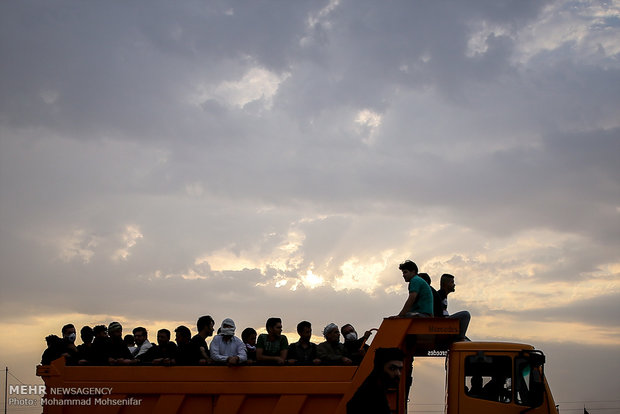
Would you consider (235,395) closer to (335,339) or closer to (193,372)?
(193,372)

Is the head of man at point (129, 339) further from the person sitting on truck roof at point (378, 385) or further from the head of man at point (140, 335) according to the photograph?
the person sitting on truck roof at point (378, 385)

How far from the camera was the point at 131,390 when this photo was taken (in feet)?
36.5

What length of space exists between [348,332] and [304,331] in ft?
3.21

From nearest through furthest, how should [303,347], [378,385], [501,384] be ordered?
[378,385], [501,384], [303,347]

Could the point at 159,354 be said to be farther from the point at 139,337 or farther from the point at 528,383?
the point at 528,383

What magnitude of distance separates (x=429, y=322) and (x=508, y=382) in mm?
1569

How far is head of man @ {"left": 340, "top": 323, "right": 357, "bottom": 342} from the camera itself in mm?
11859

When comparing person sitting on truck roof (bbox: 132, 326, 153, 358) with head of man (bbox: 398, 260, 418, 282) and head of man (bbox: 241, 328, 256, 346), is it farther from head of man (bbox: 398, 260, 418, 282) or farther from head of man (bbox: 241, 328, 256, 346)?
head of man (bbox: 398, 260, 418, 282)

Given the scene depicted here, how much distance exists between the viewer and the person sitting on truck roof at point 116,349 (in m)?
11.4

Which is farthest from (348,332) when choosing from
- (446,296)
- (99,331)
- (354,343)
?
(99,331)

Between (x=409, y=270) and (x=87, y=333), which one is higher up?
(x=409, y=270)

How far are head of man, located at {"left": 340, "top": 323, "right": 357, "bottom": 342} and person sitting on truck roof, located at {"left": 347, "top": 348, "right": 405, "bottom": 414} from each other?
5.89 metres

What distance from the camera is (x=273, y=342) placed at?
11461 millimetres

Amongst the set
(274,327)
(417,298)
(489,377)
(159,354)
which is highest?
(417,298)
